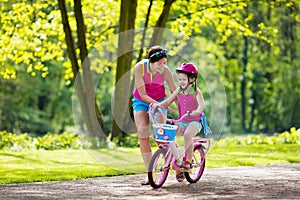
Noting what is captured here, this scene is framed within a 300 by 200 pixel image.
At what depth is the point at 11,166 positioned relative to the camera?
33.1 feet

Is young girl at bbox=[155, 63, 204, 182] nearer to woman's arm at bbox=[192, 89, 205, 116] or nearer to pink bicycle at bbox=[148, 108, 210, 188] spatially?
woman's arm at bbox=[192, 89, 205, 116]

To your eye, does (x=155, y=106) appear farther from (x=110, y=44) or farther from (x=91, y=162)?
(x=110, y=44)

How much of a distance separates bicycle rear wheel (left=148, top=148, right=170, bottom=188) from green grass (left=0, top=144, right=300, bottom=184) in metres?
1.66

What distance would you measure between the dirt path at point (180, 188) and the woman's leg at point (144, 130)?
0.41m

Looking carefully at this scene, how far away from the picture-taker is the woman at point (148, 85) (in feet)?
24.3

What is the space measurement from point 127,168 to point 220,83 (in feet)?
6.11

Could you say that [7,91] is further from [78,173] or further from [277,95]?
[78,173]

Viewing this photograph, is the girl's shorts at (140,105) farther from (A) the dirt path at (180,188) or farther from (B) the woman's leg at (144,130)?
(A) the dirt path at (180,188)

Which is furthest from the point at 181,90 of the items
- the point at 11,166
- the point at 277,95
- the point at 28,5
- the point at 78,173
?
the point at 277,95

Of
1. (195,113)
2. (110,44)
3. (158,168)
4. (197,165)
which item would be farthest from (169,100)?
(110,44)

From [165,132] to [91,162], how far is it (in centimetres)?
389

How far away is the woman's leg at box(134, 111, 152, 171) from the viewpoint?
7539 mm

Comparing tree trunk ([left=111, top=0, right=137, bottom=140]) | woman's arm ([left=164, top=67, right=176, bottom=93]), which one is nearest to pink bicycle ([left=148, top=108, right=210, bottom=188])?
woman's arm ([left=164, top=67, right=176, bottom=93])

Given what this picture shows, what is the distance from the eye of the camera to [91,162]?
35.5 feet
